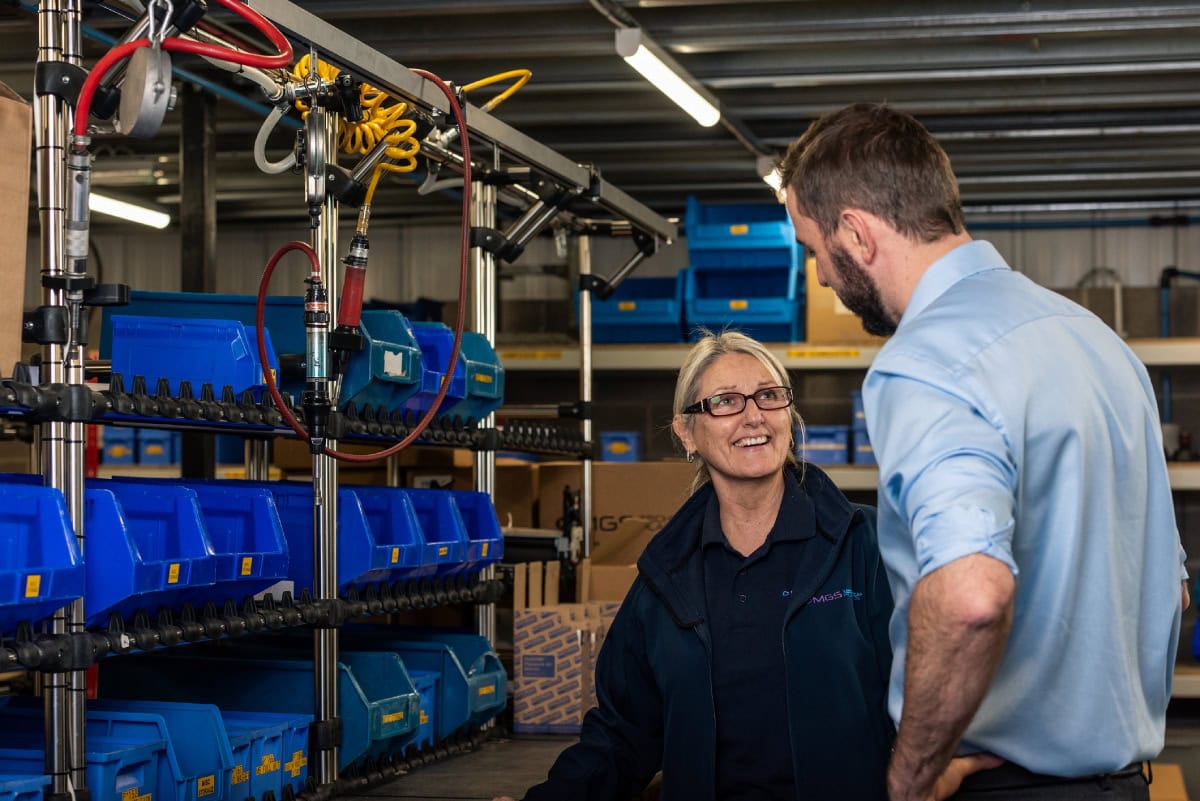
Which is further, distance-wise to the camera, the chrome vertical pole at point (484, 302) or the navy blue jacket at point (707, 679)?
the chrome vertical pole at point (484, 302)

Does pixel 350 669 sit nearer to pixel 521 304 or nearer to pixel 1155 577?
pixel 1155 577

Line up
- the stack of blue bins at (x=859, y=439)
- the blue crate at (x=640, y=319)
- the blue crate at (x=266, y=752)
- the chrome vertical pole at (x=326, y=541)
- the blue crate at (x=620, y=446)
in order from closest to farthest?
the blue crate at (x=266, y=752), the chrome vertical pole at (x=326, y=541), the stack of blue bins at (x=859, y=439), the blue crate at (x=640, y=319), the blue crate at (x=620, y=446)

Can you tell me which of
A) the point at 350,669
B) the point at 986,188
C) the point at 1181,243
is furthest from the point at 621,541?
the point at 1181,243

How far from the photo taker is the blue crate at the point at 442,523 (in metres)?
4.52

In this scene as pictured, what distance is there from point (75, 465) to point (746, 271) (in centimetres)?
604

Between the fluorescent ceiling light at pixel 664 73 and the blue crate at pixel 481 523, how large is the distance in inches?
96.6

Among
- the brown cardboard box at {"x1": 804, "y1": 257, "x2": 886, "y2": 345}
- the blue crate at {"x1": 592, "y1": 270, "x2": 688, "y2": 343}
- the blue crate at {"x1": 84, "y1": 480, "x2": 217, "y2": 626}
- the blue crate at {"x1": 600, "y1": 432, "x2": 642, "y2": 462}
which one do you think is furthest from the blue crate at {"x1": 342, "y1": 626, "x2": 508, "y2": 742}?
the blue crate at {"x1": 600, "y1": 432, "x2": 642, "y2": 462}

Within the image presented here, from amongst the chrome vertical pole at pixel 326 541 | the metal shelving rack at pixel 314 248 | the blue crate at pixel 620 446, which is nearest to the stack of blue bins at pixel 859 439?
the blue crate at pixel 620 446

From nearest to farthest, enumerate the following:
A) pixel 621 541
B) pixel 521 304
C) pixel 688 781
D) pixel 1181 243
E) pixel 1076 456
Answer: pixel 1076 456
pixel 688 781
pixel 621 541
pixel 521 304
pixel 1181 243

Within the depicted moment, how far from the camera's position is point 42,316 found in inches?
113

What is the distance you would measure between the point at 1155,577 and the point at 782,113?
263 inches

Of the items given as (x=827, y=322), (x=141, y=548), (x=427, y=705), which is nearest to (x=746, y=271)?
(x=827, y=322)

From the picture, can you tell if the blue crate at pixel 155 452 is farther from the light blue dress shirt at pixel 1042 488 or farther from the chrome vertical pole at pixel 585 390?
the light blue dress shirt at pixel 1042 488

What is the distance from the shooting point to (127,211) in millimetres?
9641
